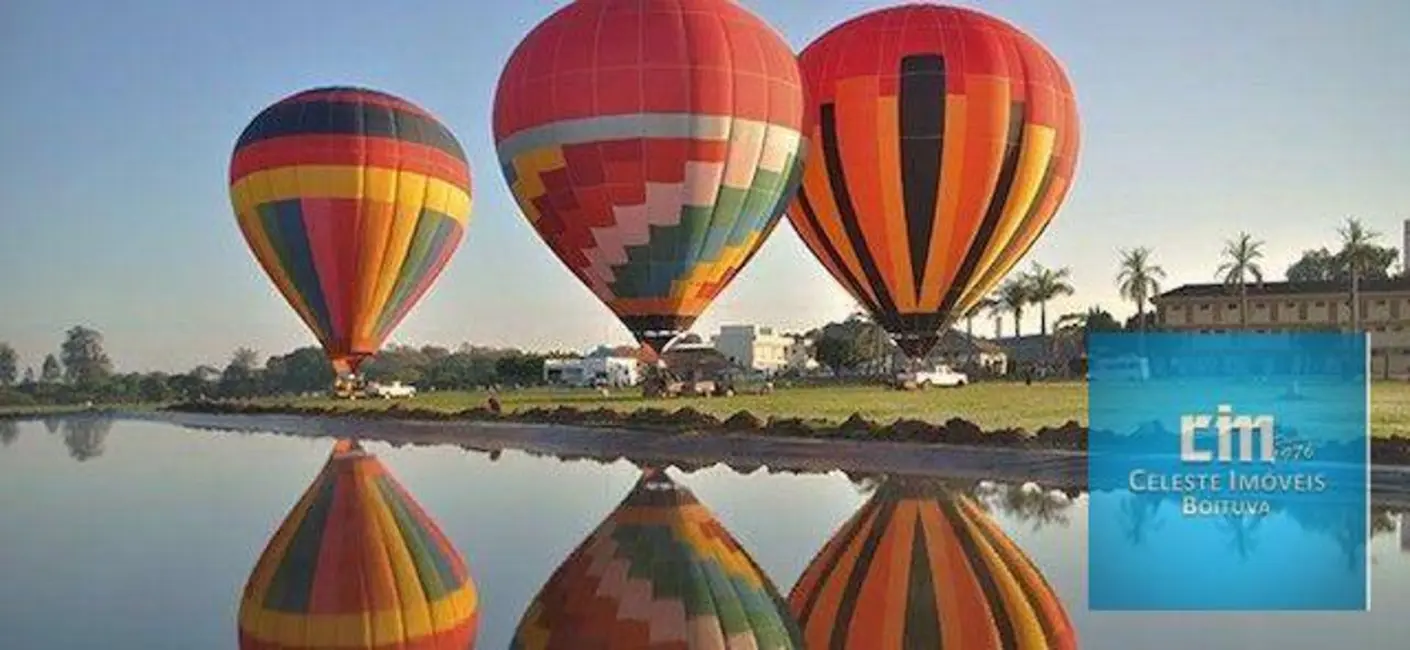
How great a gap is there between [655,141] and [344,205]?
16.3 metres

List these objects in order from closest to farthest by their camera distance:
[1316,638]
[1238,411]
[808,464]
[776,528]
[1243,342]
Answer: [1316,638] < [776,528] < [808,464] < [1238,411] < [1243,342]

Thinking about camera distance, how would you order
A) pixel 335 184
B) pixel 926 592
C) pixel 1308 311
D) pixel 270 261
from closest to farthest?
1. pixel 926 592
2. pixel 335 184
3. pixel 270 261
4. pixel 1308 311

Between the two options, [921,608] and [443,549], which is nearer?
[921,608]

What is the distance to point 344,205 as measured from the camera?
4088cm

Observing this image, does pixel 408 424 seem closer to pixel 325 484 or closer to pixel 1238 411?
pixel 325 484

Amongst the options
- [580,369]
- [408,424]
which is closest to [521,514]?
[408,424]

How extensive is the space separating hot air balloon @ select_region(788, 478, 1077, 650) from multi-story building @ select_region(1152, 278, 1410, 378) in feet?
250

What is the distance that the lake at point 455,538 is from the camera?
10.4 meters

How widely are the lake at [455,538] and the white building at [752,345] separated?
95674 mm

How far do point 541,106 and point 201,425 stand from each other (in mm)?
28336

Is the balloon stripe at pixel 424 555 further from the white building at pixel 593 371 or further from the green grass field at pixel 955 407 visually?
the white building at pixel 593 371

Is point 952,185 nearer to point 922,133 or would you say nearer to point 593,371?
point 922,133

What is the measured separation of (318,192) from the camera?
40688 mm

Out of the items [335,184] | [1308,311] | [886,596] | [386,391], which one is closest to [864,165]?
[335,184]
